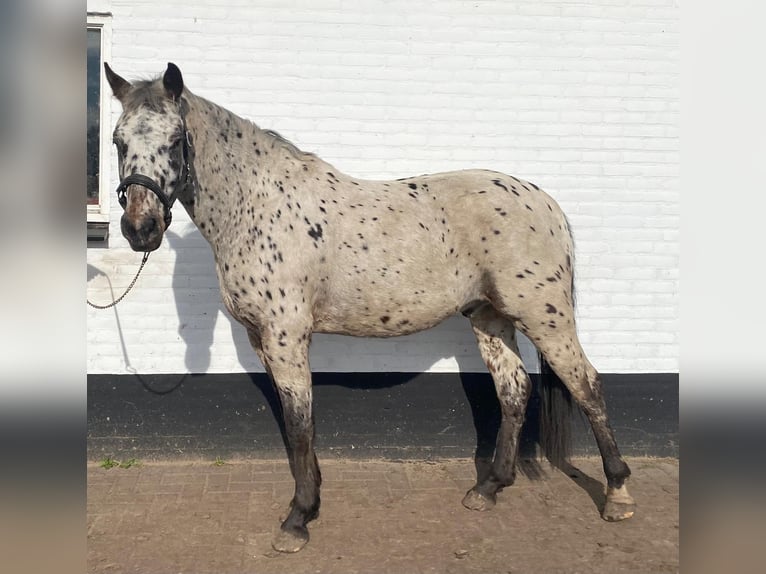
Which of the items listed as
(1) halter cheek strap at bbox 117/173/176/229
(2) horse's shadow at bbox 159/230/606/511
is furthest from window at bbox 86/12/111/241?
(1) halter cheek strap at bbox 117/173/176/229

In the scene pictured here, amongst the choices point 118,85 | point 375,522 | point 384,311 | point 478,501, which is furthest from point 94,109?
point 478,501

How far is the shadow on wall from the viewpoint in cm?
426

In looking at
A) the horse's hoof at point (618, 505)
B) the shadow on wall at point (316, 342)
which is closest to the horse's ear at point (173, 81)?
the shadow on wall at point (316, 342)

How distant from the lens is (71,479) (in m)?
1.07

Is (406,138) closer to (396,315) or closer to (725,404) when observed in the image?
(396,315)

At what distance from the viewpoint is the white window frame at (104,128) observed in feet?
13.5

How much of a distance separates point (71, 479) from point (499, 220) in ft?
9.12

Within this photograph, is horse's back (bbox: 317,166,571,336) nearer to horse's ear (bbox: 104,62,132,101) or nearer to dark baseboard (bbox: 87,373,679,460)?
dark baseboard (bbox: 87,373,679,460)

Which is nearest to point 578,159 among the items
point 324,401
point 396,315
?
point 396,315

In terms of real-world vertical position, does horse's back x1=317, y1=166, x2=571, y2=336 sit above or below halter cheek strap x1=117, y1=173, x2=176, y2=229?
below

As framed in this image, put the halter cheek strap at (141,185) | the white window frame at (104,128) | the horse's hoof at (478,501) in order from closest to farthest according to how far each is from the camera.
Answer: the halter cheek strap at (141,185), the horse's hoof at (478,501), the white window frame at (104,128)

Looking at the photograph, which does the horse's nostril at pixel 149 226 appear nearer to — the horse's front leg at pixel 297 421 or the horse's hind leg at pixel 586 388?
the horse's front leg at pixel 297 421

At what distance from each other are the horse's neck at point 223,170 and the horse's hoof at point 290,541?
154cm

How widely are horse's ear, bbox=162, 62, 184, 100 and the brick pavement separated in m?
2.24
